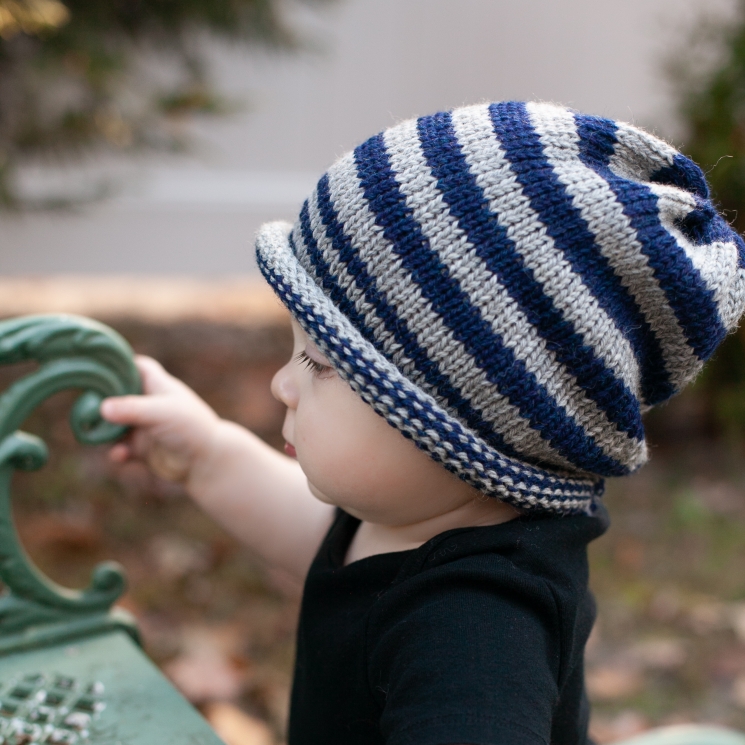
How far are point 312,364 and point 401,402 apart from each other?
0.55 ft

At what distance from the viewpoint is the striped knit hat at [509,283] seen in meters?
0.92

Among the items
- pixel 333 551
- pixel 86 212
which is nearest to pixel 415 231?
pixel 333 551

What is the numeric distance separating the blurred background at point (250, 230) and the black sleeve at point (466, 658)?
2.69 ft

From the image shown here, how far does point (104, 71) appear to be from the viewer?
258cm

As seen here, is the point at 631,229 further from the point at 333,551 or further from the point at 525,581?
the point at 333,551

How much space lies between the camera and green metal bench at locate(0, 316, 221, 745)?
1.10m

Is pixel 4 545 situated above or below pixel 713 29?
below

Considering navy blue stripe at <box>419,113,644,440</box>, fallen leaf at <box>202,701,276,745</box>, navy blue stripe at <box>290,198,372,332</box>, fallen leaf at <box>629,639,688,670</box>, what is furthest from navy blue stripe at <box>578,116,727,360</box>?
fallen leaf at <box>629,639,688,670</box>

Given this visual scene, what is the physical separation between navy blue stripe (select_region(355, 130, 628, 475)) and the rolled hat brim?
0.20 feet

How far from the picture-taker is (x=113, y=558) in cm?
268

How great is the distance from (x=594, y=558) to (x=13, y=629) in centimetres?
203

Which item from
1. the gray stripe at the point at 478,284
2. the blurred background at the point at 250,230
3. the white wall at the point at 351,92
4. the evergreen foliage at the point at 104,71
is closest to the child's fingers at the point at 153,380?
the gray stripe at the point at 478,284

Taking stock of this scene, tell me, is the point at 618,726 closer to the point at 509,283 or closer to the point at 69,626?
the point at 69,626

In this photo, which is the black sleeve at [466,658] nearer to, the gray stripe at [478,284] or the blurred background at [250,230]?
the gray stripe at [478,284]
